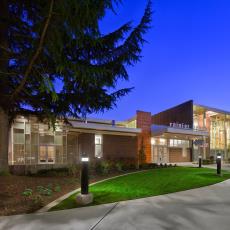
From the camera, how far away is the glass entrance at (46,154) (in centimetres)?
2552

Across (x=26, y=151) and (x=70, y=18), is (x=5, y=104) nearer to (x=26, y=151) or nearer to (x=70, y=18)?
(x=70, y=18)

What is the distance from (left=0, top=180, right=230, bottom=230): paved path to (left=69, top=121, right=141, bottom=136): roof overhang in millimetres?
15153

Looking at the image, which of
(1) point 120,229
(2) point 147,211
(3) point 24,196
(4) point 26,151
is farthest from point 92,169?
(1) point 120,229

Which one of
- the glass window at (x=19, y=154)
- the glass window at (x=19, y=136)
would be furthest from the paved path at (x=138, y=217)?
the glass window at (x=19, y=136)

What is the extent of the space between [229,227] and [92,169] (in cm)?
1323

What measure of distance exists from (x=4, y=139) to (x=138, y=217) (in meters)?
7.26

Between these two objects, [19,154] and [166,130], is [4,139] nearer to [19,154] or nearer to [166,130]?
[19,154]

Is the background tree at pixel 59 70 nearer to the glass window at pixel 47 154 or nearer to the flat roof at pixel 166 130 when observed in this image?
the glass window at pixel 47 154

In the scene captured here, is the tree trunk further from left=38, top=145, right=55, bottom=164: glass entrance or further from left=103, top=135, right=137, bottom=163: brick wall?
left=103, top=135, right=137, bottom=163: brick wall

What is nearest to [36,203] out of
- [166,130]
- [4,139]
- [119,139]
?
[4,139]

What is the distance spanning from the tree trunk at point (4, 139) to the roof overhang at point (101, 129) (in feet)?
33.9

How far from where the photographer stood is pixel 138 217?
6359mm

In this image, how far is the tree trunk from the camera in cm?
1136

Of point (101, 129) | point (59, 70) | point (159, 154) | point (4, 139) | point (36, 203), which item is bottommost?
point (159, 154)
